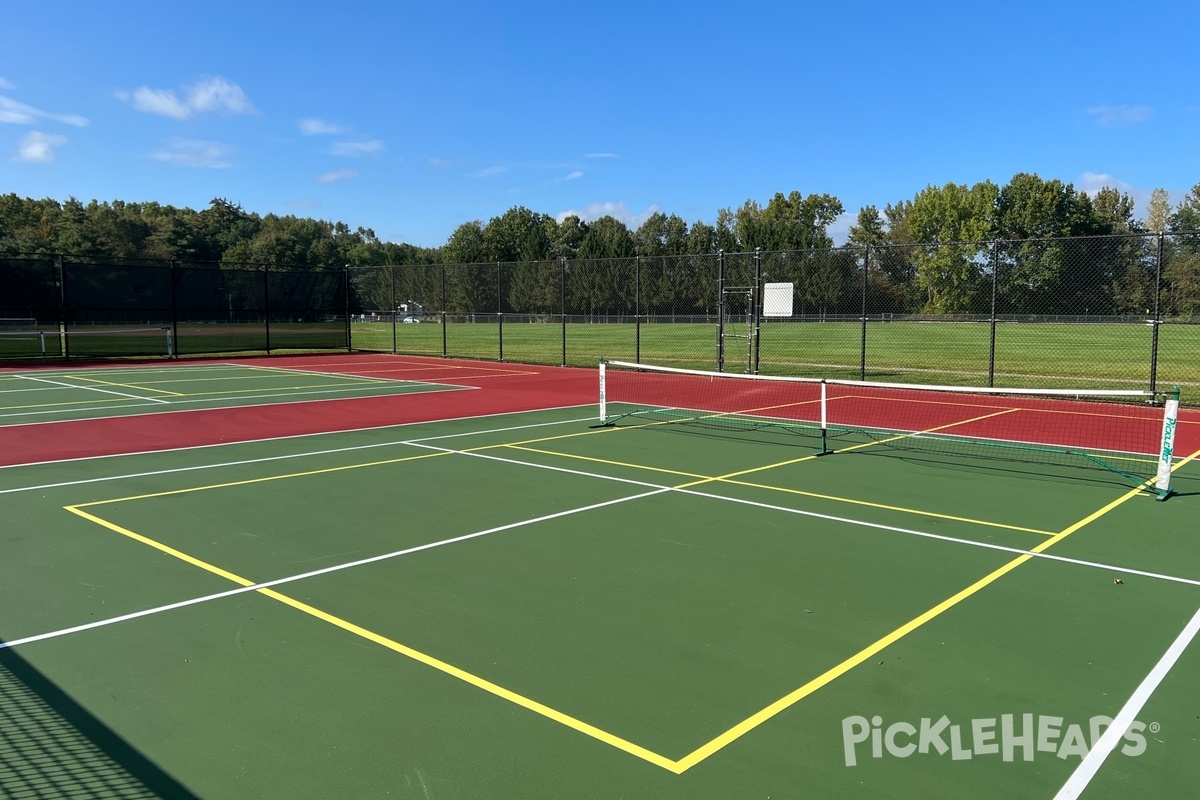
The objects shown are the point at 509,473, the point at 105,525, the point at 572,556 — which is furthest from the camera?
the point at 509,473

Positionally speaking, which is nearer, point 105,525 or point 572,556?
point 572,556

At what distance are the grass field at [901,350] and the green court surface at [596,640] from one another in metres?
13.7

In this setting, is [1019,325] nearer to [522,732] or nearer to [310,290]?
[310,290]

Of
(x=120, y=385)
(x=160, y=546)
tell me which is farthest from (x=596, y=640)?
(x=120, y=385)

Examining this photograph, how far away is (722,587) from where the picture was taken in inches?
227

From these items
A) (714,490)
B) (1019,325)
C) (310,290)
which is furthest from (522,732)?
(1019,325)

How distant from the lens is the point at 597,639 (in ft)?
16.0

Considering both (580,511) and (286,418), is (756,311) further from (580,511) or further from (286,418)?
(580,511)

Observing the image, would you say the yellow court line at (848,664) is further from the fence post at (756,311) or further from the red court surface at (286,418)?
the fence post at (756,311)

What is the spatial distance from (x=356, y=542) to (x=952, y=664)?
468 centimetres

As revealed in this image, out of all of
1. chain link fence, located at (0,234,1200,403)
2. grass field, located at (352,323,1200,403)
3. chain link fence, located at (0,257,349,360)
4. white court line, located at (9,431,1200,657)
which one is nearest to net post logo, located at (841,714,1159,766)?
white court line, located at (9,431,1200,657)

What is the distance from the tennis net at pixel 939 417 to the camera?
10.6 metres

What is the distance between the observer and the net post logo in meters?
3.65

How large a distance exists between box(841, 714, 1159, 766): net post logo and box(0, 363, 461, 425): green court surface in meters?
14.7
